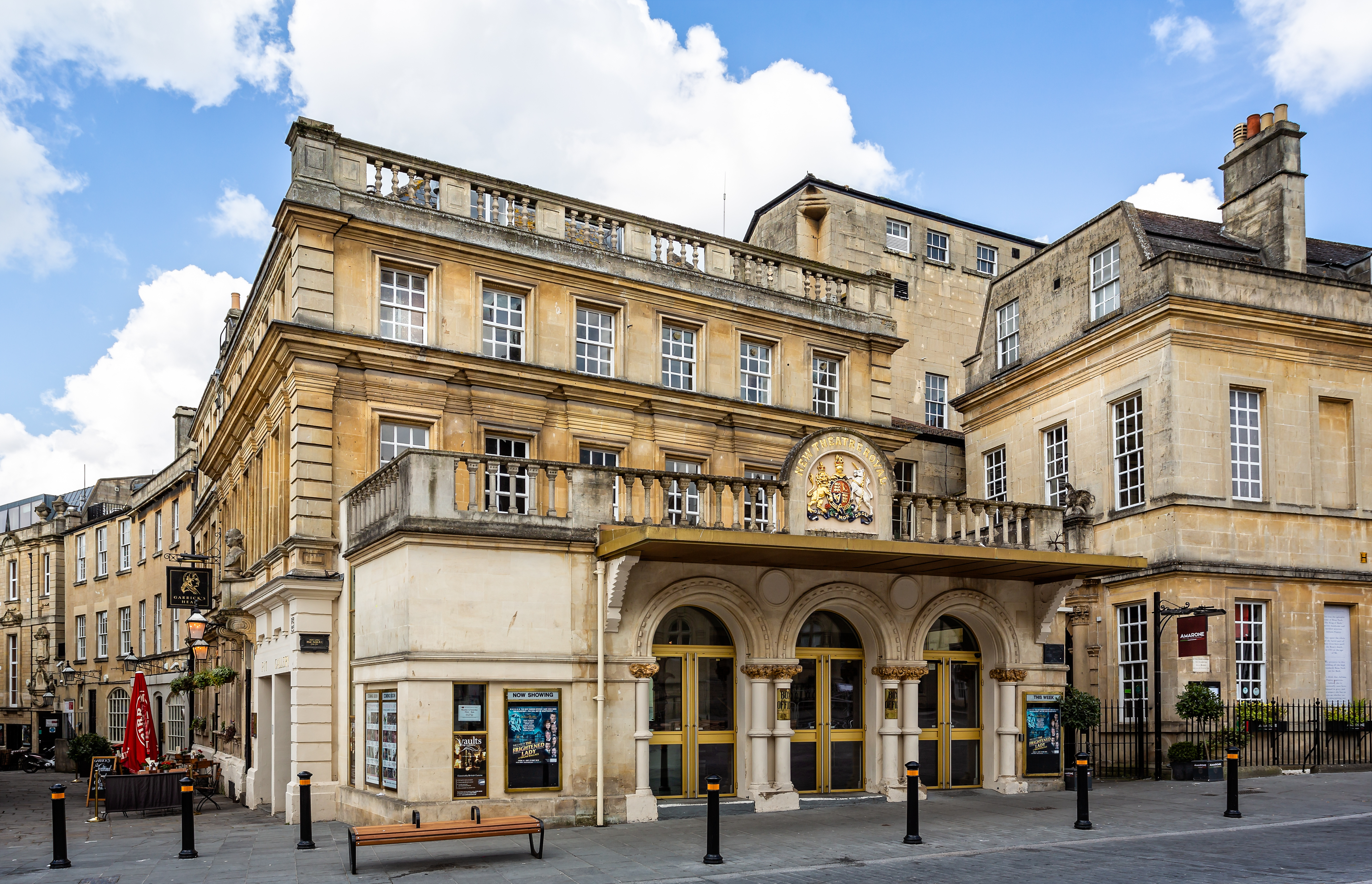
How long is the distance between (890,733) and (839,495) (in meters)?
3.95

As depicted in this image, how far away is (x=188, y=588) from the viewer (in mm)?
26891

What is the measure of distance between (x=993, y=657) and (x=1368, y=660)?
10401 millimetres

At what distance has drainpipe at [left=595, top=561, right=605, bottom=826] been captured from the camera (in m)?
15.8

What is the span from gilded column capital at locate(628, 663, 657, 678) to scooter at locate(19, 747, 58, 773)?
1318 inches

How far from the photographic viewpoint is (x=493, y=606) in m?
15.7

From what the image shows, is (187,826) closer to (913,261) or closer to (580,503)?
(580,503)

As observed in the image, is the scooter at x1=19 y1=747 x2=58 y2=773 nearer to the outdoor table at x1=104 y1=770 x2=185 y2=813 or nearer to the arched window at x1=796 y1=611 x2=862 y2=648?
the outdoor table at x1=104 y1=770 x2=185 y2=813

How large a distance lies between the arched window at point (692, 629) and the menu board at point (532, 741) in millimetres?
2021

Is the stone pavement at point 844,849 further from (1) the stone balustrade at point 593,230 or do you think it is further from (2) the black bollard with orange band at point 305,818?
(1) the stone balustrade at point 593,230

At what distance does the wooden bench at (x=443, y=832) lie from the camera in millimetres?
12461

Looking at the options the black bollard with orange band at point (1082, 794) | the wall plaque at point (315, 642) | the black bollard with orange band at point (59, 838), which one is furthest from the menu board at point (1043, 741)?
the black bollard with orange band at point (59, 838)

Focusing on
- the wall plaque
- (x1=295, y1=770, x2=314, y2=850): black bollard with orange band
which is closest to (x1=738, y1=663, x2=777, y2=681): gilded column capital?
(x1=295, y1=770, x2=314, y2=850): black bollard with orange band

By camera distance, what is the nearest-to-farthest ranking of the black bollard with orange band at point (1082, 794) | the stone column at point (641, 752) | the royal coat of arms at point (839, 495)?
the black bollard with orange band at point (1082, 794), the stone column at point (641, 752), the royal coat of arms at point (839, 495)

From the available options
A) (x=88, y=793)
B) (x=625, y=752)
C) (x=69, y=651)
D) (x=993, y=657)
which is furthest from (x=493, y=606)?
(x=69, y=651)
